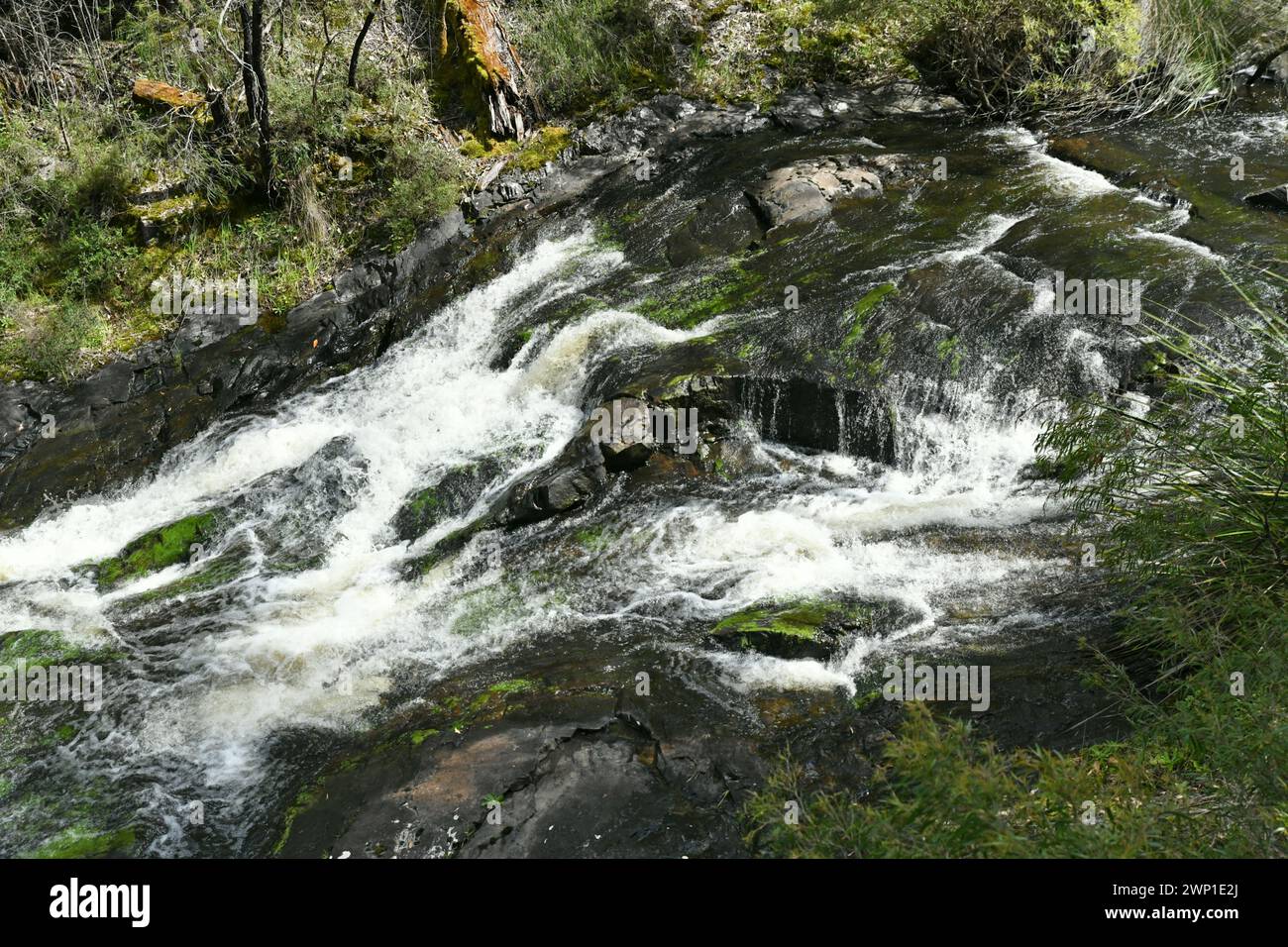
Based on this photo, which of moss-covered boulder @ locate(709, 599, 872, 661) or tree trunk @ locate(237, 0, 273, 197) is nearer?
moss-covered boulder @ locate(709, 599, 872, 661)

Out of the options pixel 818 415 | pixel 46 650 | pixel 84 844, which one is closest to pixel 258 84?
pixel 46 650

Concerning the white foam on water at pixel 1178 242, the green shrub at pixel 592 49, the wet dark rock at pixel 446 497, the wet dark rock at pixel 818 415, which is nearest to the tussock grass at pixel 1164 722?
the wet dark rock at pixel 818 415

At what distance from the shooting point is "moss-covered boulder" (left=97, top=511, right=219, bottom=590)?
7.18 meters

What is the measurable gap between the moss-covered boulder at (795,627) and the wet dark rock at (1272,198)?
239 inches

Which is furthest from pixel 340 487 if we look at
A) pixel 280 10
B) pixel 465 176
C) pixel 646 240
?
pixel 280 10

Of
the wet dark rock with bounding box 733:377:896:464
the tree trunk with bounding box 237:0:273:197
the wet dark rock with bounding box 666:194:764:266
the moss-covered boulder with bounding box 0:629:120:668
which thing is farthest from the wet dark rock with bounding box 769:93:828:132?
the moss-covered boulder with bounding box 0:629:120:668

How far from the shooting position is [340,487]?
7.65 meters

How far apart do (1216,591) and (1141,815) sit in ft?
5.52

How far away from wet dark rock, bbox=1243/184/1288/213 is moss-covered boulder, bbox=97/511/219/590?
9.48 meters

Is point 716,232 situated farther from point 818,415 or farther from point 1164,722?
point 1164,722

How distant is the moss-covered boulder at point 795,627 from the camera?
509cm

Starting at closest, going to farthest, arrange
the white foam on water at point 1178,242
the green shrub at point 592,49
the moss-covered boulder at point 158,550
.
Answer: the moss-covered boulder at point 158,550 < the white foam on water at point 1178,242 < the green shrub at point 592,49

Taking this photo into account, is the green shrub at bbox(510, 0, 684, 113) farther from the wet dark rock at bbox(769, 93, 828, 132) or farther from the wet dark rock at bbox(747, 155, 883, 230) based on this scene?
the wet dark rock at bbox(747, 155, 883, 230)

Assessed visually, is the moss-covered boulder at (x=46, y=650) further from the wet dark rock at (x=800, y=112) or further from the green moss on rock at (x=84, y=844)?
the wet dark rock at (x=800, y=112)
